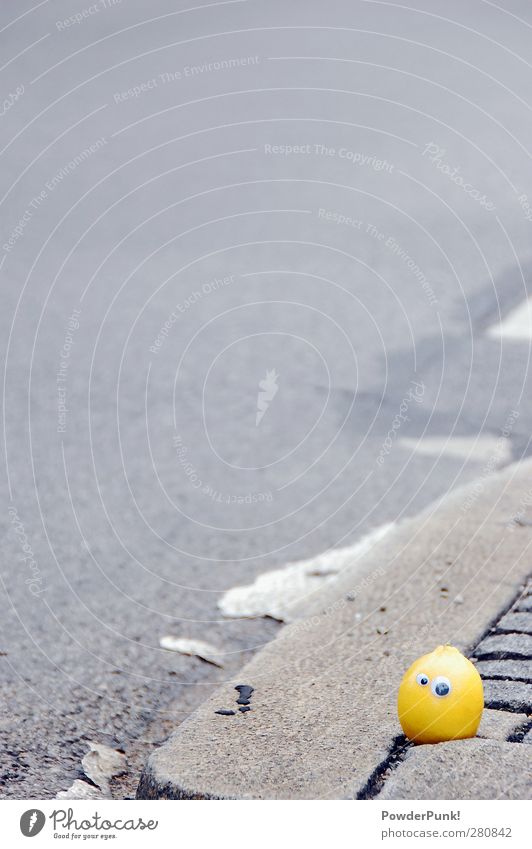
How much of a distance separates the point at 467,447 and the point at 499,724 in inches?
76.8

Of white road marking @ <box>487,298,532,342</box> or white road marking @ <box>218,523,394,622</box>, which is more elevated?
white road marking @ <box>487,298,532,342</box>

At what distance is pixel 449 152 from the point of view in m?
5.82

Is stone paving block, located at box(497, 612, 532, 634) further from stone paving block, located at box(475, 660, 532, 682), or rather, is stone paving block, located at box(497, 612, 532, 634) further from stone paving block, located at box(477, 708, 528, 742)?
stone paving block, located at box(477, 708, 528, 742)

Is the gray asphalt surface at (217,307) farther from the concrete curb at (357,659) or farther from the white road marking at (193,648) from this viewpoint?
the concrete curb at (357,659)

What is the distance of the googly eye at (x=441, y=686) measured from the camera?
1931 millimetres

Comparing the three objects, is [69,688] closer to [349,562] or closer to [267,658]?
[267,658]

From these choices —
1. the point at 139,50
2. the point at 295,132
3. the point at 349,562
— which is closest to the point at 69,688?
the point at 349,562

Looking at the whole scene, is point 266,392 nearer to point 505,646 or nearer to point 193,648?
point 193,648

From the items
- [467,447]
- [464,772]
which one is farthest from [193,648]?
[467,447]

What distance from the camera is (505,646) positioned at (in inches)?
93.3

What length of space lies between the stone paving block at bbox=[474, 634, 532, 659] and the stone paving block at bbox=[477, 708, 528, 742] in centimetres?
25

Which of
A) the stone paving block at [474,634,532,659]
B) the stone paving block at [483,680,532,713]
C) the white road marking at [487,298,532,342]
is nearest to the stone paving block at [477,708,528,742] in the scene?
the stone paving block at [483,680,532,713]

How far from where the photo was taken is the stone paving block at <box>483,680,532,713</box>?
2.10 meters
